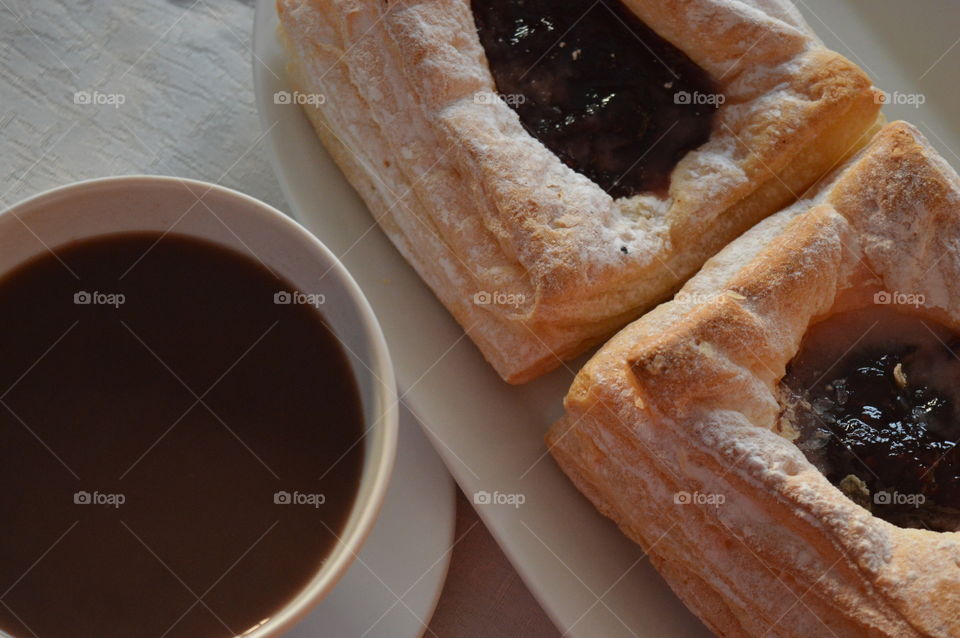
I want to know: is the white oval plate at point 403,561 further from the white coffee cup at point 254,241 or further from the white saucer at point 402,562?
the white coffee cup at point 254,241

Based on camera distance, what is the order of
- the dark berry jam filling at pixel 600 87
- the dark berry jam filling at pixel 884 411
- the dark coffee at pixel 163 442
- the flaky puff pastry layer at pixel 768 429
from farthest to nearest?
the dark berry jam filling at pixel 600 87 → the dark berry jam filling at pixel 884 411 → the flaky puff pastry layer at pixel 768 429 → the dark coffee at pixel 163 442

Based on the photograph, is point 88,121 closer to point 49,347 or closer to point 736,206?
point 49,347

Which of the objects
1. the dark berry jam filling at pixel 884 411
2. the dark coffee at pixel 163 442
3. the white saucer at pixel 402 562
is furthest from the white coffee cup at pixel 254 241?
the dark berry jam filling at pixel 884 411

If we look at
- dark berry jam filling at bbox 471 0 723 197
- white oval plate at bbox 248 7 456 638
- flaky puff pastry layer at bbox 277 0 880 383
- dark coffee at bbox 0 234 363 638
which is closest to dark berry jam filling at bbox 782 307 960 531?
flaky puff pastry layer at bbox 277 0 880 383

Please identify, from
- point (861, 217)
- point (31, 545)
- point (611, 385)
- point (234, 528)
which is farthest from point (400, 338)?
point (861, 217)

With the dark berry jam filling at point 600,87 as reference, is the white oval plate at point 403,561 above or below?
below
